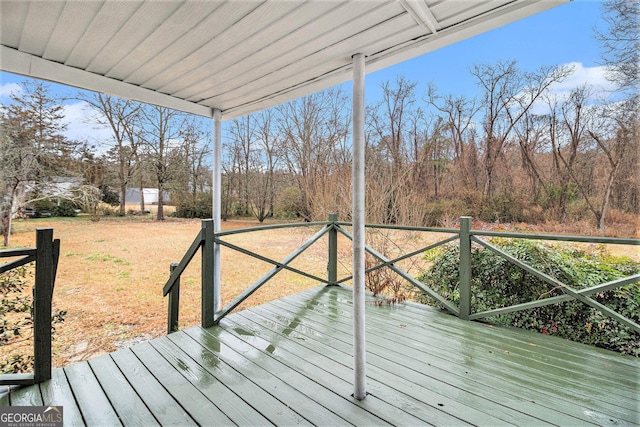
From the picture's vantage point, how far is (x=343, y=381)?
1667mm

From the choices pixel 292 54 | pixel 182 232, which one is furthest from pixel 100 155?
pixel 292 54

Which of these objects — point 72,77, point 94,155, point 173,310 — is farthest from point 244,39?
point 94,155

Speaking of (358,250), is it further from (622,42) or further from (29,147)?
(622,42)

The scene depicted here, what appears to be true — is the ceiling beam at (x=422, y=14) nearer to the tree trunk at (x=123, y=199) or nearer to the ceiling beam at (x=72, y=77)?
the ceiling beam at (x=72, y=77)

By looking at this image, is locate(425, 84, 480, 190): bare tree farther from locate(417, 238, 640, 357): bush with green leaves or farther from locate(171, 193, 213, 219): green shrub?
locate(171, 193, 213, 219): green shrub

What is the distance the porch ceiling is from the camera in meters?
1.25

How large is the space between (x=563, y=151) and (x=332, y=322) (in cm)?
602

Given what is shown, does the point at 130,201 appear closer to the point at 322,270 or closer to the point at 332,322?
the point at 322,270

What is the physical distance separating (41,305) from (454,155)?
7.14 m

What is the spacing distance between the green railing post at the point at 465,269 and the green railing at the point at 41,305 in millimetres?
2976

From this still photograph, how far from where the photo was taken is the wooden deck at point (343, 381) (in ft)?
4.56

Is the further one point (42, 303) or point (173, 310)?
point (173, 310)

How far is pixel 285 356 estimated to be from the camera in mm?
1975

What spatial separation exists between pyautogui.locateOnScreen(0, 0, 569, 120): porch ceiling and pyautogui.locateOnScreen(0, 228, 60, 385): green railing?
1.02 metres
